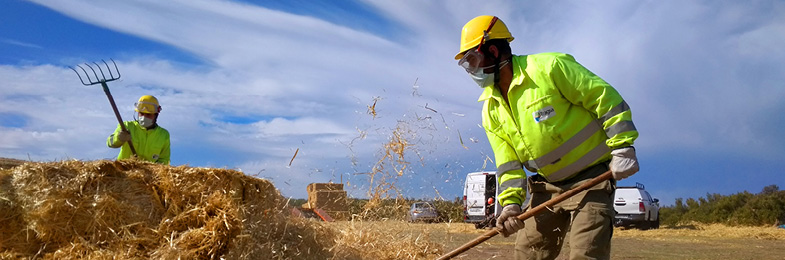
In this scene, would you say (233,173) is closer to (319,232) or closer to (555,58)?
(319,232)

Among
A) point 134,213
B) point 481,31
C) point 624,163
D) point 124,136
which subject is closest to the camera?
point 624,163

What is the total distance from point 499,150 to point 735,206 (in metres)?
28.9

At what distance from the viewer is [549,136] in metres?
4.12

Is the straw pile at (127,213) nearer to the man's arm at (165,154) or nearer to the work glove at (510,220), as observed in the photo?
the work glove at (510,220)

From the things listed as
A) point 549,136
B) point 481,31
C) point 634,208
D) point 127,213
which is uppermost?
point 634,208

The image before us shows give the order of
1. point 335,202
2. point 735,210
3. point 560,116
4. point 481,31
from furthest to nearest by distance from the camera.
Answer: point 735,210 < point 335,202 < point 481,31 < point 560,116

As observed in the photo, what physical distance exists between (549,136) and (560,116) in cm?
14

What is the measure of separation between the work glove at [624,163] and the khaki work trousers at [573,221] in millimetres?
179

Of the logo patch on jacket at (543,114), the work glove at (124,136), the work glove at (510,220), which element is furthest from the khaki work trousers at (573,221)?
the work glove at (124,136)

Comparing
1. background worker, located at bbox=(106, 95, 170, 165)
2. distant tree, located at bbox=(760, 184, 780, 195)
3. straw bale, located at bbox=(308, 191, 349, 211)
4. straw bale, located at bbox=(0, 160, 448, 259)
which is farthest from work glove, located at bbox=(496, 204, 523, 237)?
distant tree, located at bbox=(760, 184, 780, 195)

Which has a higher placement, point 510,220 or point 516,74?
point 516,74

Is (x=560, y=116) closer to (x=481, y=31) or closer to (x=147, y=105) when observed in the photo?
(x=481, y=31)

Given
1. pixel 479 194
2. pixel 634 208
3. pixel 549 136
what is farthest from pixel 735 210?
pixel 549 136

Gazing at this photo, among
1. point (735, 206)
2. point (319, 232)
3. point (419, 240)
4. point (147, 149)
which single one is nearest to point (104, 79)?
point (147, 149)
